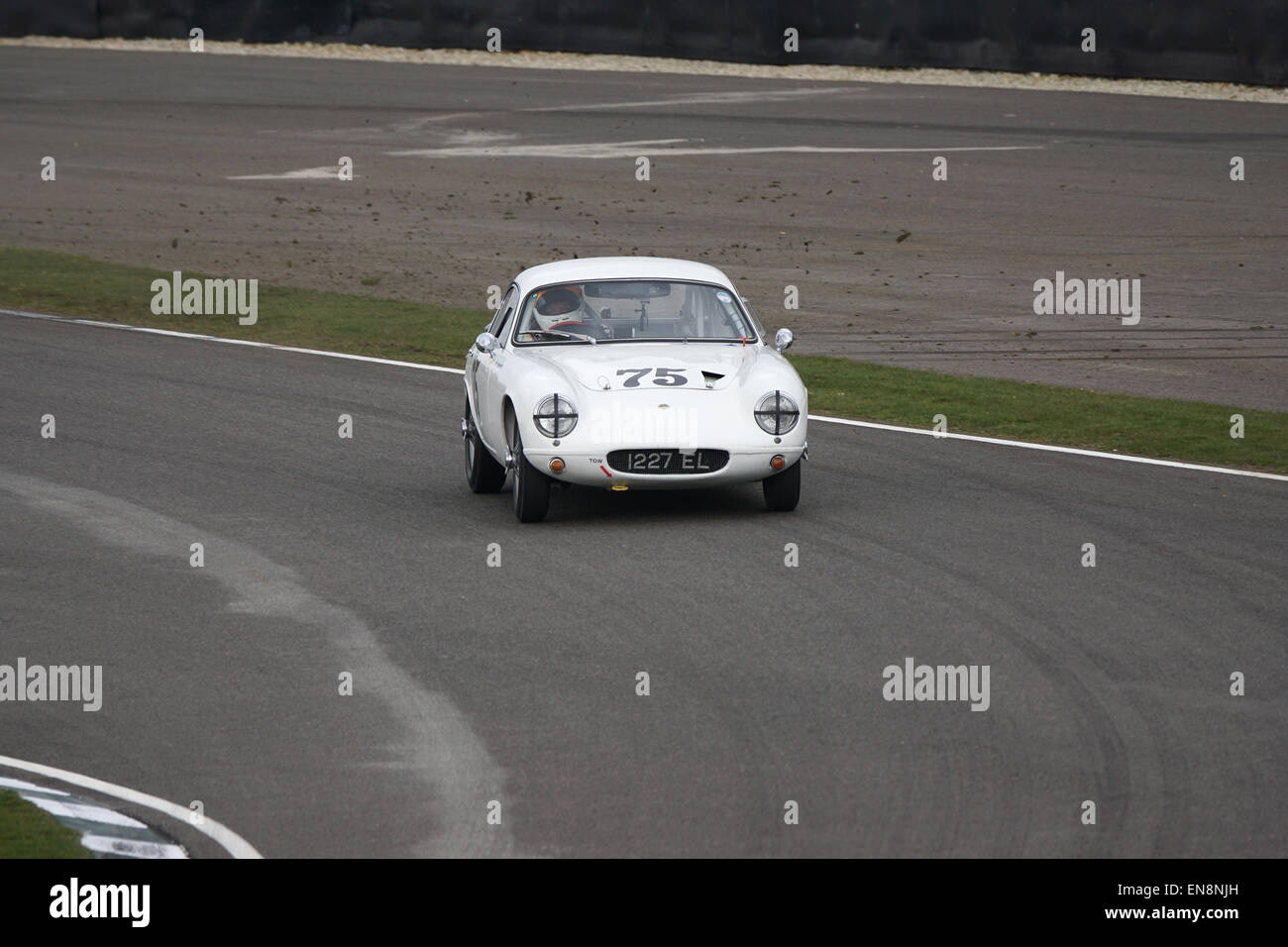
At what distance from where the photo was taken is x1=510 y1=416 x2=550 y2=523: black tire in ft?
36.4

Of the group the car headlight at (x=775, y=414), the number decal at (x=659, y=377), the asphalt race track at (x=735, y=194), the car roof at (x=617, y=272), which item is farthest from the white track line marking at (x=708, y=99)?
the car headlight at (x=775, y=414)

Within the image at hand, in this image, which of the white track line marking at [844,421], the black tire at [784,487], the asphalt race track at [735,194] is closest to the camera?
the black tire at [784,487]

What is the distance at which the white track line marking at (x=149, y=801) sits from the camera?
6324mm

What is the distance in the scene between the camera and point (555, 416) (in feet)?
35.9

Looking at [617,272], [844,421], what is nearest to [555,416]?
[617,272]

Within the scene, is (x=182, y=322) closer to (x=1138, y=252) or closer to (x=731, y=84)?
(x=1138, y=252)

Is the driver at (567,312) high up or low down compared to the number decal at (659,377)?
up

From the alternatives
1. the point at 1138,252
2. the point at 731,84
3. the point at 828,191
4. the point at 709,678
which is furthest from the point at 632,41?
the point at 709,678

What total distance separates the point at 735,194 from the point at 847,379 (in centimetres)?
1115

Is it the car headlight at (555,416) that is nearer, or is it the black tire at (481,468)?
the car headlight at (555,416)

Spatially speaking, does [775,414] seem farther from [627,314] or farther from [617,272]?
[617,272]

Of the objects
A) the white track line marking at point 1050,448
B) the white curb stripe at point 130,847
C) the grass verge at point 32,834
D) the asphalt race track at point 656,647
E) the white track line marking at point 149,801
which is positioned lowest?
the white track line marking at point 149,801

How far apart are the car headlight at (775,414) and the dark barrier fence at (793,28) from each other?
23092 mm

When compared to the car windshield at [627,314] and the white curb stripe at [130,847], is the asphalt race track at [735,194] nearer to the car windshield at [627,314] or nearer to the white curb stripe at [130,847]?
the car windshield at [627,314]
